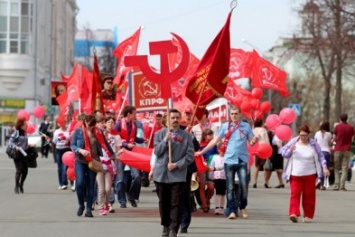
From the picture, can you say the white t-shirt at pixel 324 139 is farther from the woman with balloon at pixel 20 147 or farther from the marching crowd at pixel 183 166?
the marching crowd at pixel 183 166

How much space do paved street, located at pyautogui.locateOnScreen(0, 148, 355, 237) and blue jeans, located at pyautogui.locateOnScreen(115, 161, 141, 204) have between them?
0.26 meters

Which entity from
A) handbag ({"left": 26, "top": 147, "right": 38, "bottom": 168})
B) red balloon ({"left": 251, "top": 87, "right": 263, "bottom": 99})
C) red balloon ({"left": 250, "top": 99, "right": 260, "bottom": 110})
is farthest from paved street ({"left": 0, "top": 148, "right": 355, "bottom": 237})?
red balloon ({"left": 251, "top": 87, "right": 263, "bottom": 99})

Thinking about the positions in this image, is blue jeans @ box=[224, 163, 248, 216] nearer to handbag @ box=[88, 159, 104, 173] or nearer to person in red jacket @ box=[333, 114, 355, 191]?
handbag @ box=[88, 159, 104, 173]

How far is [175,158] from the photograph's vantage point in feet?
48.9

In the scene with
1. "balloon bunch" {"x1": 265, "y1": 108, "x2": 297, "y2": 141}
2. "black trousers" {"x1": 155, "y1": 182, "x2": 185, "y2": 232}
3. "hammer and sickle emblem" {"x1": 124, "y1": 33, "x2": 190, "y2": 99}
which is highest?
"hammer and sickle emblem" {"x1": 124, "y1": 33, "x2": 190, "y2": 99}

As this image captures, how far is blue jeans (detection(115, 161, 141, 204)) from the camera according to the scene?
19.9 m

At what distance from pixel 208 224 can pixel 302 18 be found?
138ft

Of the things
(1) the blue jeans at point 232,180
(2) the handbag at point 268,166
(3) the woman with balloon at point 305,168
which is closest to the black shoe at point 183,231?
(1) the blue jeans at point 232,180

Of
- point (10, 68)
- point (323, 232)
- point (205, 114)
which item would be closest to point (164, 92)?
point (323, 232)

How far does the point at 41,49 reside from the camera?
100 metres

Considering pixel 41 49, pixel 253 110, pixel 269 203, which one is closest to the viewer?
pixel 269 203

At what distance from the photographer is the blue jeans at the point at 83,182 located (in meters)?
18.1

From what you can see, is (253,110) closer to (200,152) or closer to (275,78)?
(275,78)

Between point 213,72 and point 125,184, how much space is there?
344cm
